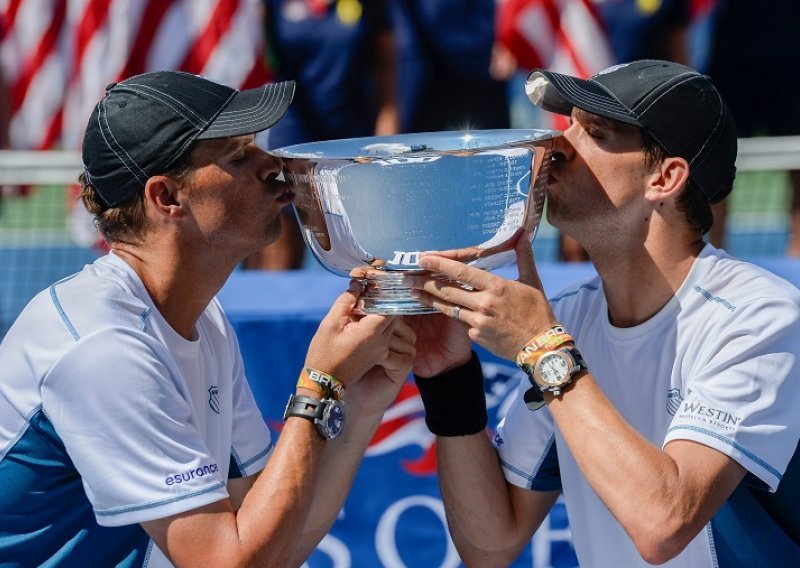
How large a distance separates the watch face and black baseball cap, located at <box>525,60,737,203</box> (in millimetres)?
612

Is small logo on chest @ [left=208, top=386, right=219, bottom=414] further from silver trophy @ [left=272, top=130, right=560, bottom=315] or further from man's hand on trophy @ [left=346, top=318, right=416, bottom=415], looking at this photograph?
silver trophy @ [left=272, top=130, right=560, bottom=315]

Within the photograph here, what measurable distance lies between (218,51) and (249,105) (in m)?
4.08

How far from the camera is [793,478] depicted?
300 centimetres

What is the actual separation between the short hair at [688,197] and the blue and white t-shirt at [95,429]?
1208 mm

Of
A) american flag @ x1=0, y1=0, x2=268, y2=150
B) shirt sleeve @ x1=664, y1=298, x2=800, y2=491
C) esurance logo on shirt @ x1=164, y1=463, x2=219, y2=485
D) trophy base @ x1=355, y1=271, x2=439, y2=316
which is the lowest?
american flag @ x1=0, y1=0, x2=268, y2=150

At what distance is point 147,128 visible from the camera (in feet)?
9.95

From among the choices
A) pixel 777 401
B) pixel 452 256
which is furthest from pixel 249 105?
pixel 777 401

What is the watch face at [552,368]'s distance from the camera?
9.27ft

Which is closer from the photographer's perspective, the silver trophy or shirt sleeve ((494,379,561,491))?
the silver trophy

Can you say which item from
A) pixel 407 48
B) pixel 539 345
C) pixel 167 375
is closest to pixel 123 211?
pixel 167 375

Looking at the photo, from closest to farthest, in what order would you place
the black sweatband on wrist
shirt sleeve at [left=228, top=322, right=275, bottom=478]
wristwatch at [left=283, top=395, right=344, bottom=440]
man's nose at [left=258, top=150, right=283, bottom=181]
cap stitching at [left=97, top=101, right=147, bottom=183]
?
wristwatch at [left=283, top=395, right=344, bottom=440], cap stitching at [left=97, top=101, right=147, bottom=183], man's nose at [left=258, top=150, right=283, bottom=181], the black sweatband on wrist, shirt sleeve at [left=228, top=322, right=275, bottom=478]

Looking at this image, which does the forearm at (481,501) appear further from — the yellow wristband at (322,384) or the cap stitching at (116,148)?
the cap stitching at (116,148)

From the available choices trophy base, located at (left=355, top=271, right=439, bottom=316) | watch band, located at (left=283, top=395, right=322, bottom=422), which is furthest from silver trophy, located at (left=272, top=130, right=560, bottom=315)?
watch band, located at (left=283, top=395, right=322, bottom=422)

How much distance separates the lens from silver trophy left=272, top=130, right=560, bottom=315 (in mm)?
2754
